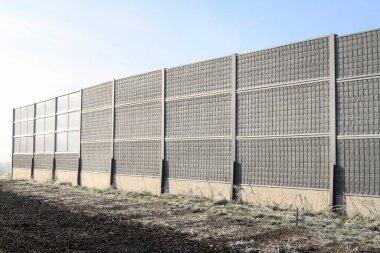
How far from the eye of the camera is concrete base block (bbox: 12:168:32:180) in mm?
34156

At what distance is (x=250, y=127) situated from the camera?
15.3 metres

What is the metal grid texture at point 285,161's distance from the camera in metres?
13.2

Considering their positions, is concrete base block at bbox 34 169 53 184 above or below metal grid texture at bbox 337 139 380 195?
below

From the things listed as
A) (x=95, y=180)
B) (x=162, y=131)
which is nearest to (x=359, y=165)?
(x=162, y=131)

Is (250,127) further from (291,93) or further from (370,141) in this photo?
(370,141)

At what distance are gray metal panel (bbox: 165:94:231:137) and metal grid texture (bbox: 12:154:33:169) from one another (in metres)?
19.2

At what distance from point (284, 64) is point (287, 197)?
4223mm

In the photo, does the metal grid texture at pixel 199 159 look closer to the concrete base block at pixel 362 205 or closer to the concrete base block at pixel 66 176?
the concrete base block at pixel 362 205

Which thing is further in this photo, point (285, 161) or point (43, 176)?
point (43, 176)

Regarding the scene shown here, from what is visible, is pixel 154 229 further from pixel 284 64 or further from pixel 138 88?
pixel 138 88

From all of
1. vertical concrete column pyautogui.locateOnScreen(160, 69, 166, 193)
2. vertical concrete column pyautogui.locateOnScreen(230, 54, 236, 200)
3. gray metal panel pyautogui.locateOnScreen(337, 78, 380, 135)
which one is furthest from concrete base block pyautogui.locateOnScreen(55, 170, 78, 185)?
gray metal panel pyautogui.locateOnScreen(337, 78, 380, 135)

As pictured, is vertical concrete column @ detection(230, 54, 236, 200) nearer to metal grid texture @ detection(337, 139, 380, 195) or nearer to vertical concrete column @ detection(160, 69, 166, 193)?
metal grid texture @ detection(337, 139, 380, 195)

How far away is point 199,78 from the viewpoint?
17.4 meters

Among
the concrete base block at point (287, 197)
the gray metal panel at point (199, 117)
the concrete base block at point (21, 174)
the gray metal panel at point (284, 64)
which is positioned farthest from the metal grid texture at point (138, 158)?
the concrete base block at point (21, 174)
